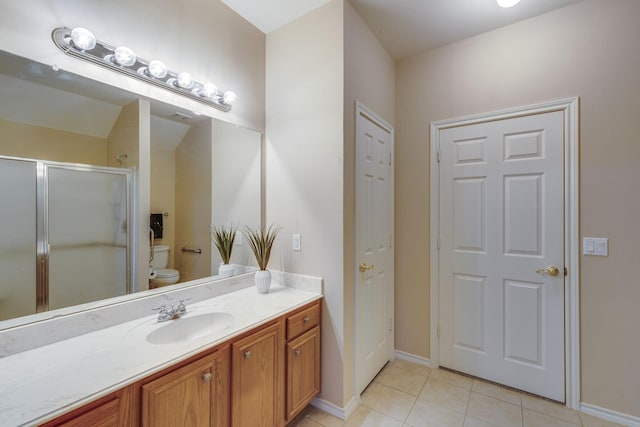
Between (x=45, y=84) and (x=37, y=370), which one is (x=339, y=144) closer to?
(x=45, y=84)

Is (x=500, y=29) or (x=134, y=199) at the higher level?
(x=500, y=29)

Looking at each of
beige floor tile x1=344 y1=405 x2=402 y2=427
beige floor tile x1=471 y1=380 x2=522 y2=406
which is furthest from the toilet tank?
beige floor tile x1=471 y1=380 x2=522 y2=406

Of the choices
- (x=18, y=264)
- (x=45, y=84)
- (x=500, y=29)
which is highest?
(x=500, y=29)

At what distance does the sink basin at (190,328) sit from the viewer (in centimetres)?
128

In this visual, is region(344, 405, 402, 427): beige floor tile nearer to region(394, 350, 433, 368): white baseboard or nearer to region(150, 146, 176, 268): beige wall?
region(394, 350, 433, 368): white baseboard

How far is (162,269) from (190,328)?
382 mm

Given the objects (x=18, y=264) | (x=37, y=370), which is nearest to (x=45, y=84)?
(x=18, y=264)

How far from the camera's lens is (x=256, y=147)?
2.10m

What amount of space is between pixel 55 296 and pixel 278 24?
2.14 m

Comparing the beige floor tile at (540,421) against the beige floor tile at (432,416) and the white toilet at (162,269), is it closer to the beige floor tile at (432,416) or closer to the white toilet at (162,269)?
the beige floor tile at (432,416)

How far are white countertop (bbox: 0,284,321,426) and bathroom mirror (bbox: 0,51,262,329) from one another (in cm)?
17

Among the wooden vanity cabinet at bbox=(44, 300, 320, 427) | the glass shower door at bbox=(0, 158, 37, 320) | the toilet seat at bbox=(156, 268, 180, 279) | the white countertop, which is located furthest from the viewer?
the toilet seat at bbox=(156, 268, 180, 279)

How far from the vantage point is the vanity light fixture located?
1.17m

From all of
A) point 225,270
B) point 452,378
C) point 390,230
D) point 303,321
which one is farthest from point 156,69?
point 452,378
